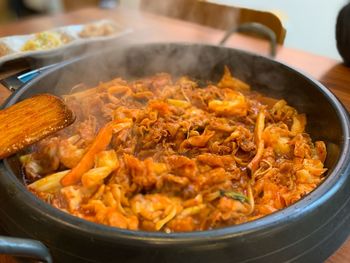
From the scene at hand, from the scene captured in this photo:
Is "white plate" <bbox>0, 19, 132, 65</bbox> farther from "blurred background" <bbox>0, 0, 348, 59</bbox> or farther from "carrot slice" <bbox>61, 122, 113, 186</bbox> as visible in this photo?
"blurred background" <bbox>0, 0, 348, 59</bbox>

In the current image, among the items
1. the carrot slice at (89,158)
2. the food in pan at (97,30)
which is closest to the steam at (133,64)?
the food in pan at (97,30)

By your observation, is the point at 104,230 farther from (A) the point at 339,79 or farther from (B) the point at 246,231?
(A) the point at 339,79

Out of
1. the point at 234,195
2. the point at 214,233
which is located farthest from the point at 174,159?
the point at 214,233

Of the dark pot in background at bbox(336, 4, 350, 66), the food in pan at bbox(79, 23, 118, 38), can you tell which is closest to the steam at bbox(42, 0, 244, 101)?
the food in pan at bbox(79, 23, 118, 38)

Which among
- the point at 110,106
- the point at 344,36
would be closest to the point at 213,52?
the point at 110,106

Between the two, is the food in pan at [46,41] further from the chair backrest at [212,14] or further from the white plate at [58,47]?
the chair backrest at [212,14]

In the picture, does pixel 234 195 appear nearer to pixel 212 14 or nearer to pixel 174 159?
pixel 174 159
